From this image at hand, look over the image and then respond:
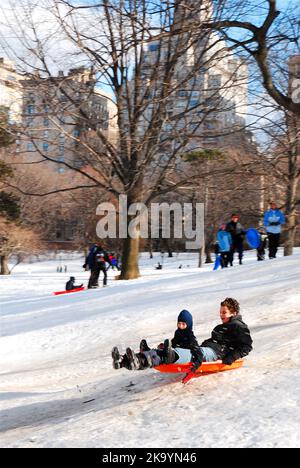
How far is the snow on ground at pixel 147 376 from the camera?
5262 millimetres

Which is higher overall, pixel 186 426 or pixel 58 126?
pixel 58 126

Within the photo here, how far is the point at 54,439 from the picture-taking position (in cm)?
537

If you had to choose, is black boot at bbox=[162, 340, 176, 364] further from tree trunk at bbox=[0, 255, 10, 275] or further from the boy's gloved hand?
tree trunk at bbox=[0, 255, 10, 275]

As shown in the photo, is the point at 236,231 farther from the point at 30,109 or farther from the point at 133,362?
the point at 133,362

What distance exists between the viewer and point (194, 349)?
6.57 metres

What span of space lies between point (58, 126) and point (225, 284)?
839 centimetres

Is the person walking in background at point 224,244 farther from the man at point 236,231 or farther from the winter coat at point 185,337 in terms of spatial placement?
the winter coat at point 185,337

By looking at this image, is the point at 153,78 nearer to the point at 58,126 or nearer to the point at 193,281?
the point at 58,126

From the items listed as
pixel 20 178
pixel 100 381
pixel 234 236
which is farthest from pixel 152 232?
pixel 100 381

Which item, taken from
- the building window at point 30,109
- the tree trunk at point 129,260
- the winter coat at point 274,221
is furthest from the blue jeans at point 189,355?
the tree trunk at point 129,260

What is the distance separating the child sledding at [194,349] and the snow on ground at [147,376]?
0.27 metres

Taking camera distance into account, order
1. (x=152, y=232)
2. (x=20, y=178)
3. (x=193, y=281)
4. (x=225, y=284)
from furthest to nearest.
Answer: (x=20, y=178) → (x=152, y=232) → (x=193, y=281) → (x=225, y=284)

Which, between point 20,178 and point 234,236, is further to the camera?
point 20,178

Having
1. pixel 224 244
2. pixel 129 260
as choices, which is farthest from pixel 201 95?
pixel 129 260
